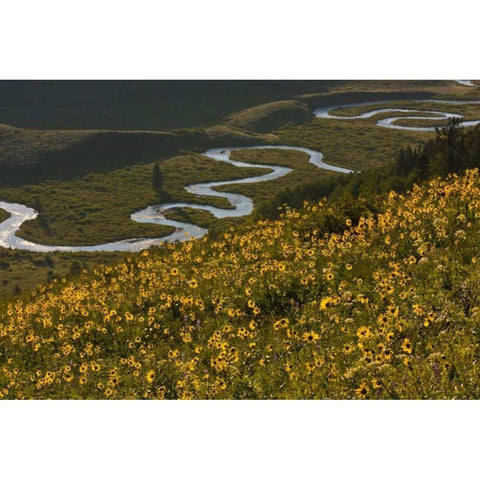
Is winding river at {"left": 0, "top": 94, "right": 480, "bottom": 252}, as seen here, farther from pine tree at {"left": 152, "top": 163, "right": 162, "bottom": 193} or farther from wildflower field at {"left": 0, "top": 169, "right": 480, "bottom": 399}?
wildflower field at {"left": 0, "top": 169, "right": 480, "bottom": 399}

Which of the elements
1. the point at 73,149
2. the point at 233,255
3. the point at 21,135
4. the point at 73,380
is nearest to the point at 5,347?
the point at 73,380

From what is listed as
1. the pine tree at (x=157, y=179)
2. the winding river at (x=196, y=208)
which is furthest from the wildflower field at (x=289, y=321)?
the pine tree at (x=157, y=179)

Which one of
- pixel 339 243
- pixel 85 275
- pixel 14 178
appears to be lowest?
pixel 14 178

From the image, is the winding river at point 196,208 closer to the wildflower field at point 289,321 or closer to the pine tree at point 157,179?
the pine tree at point 157,179

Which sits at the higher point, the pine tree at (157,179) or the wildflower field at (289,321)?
the wildflower field at (289,321)

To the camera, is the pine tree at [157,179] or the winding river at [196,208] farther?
the pine tree at [157,179]

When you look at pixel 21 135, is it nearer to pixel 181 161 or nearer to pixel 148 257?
pixel 181 161

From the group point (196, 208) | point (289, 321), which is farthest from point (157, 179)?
point (289, 321)

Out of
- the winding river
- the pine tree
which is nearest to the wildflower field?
the winding river

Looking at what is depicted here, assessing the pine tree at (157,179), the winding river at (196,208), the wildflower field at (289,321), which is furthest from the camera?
the pine tree at (157,179)

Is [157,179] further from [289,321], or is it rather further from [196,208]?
[289,321]
